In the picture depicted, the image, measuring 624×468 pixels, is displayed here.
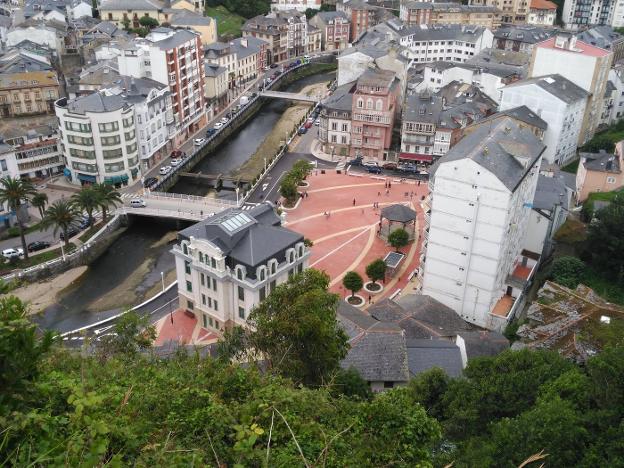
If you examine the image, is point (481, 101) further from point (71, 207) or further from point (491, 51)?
point (71, 207)

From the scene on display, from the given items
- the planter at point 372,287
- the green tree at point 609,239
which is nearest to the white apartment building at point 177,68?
the planter at point 372,287

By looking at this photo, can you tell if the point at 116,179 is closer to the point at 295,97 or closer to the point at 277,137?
the point at 277,137

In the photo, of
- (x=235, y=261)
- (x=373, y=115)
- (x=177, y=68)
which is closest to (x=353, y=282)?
(x=235, y=261)

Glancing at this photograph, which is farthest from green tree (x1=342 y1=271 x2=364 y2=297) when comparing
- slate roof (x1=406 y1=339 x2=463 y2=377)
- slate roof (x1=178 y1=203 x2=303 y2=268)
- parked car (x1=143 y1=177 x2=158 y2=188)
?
parked car (x1=143 y1=177 x2=158 y2=188)

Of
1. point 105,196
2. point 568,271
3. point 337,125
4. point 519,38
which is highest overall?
point 519,38

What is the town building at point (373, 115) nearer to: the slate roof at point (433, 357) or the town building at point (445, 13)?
the slate roof at point (433, 357)

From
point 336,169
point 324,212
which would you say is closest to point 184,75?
point 336,169

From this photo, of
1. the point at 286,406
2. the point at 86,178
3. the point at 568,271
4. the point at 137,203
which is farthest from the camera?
the point at 86,178
